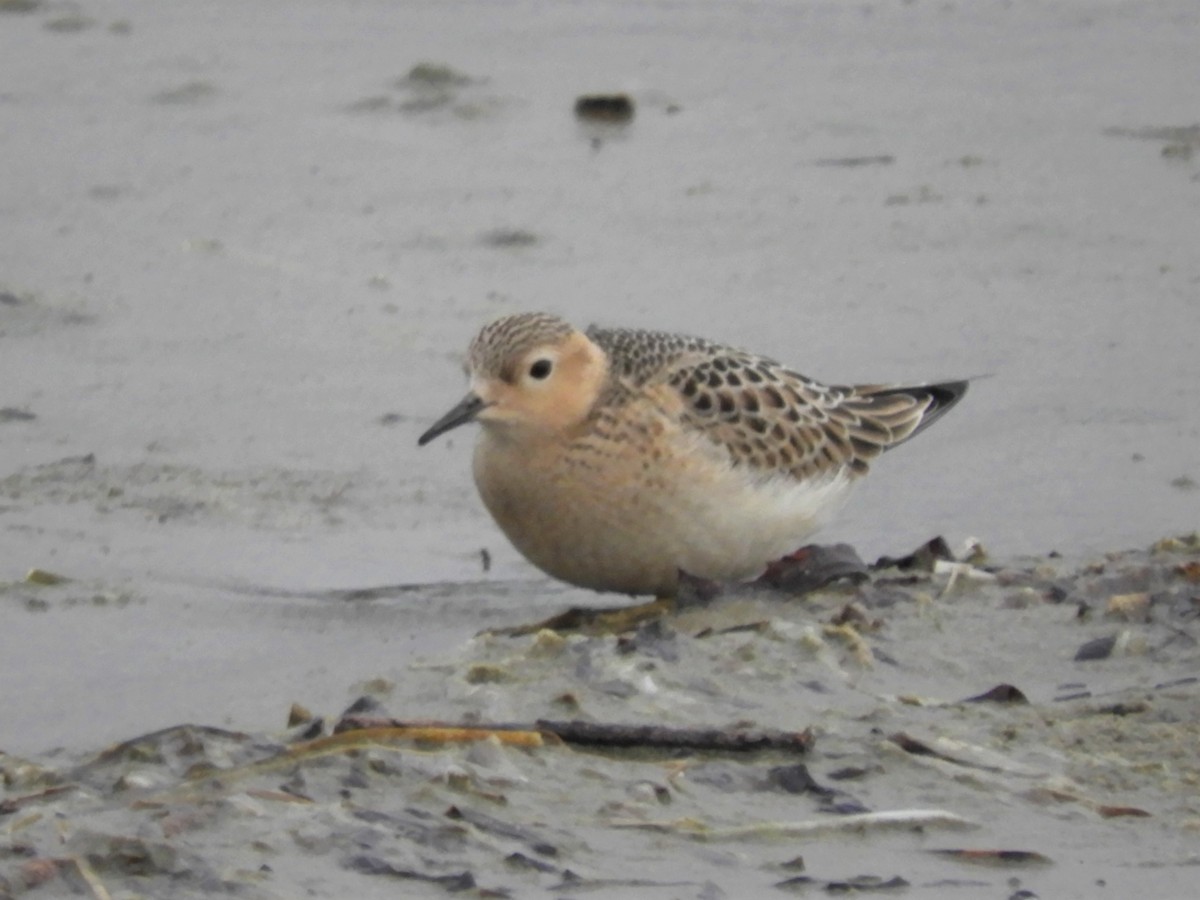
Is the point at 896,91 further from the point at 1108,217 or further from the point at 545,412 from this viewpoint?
the point at 545,412

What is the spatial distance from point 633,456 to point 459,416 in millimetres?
460

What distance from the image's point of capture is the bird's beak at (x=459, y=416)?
638 cm

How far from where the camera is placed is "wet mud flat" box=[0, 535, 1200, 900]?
415 centimetres

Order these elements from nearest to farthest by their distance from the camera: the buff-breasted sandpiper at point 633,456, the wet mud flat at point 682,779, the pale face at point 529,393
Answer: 1. the wet mud flat at point 682,779
2. the buff-breasted sandpiper at point 633,456
3. the pale face at point 529,393

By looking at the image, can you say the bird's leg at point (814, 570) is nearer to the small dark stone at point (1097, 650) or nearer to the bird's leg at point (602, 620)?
the bird's leg at point (602, 620)

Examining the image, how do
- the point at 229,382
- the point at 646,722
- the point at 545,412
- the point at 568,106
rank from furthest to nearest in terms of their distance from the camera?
the point at 568,106 → the point at 229,382 → the point at 545,412 → the point at 646,722

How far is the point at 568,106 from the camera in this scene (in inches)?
431

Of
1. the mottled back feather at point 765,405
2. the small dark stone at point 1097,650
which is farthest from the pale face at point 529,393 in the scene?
the small dark stone at point 1097,650

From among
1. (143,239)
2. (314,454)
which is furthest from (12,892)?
(143,239)

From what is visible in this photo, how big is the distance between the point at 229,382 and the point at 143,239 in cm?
145

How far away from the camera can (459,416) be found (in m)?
6.43

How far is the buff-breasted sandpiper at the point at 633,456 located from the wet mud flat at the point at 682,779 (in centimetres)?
51

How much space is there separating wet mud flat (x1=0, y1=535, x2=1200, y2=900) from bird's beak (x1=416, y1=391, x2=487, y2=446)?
2.28ft

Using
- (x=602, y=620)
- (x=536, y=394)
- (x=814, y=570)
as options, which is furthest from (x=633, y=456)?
(x=814, y=570)
